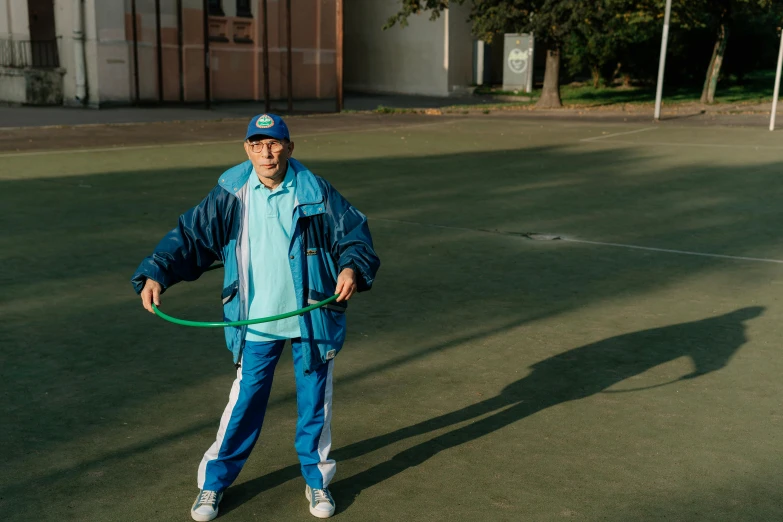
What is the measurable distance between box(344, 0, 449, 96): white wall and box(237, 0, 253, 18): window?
25.2 feet

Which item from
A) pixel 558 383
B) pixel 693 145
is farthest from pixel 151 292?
pixel 693 145

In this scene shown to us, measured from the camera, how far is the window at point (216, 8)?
31500mm

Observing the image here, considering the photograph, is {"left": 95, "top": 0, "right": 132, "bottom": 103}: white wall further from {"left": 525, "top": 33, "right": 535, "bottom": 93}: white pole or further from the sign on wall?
{"left": 525, "top": 33, "right": 535, "bottom": 93}: white pole

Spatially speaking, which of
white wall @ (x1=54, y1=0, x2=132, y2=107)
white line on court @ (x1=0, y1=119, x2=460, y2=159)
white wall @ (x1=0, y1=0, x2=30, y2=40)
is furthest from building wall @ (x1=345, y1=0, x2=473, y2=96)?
white wall @ (x1=0, y1=0, x2=30, y2=40)

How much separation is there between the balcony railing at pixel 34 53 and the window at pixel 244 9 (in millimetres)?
6138

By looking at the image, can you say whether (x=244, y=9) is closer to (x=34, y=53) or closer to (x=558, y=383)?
(x=34, y=53)

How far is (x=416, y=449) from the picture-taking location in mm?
4500

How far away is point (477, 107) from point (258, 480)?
93.9ft

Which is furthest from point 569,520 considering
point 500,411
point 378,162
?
point 378,162

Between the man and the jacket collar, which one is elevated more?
the jacket collar

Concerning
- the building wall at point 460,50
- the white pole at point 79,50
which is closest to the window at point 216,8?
the white pole at point 79,50

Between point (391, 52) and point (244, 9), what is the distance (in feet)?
28.6

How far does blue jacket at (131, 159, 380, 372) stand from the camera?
366 cm

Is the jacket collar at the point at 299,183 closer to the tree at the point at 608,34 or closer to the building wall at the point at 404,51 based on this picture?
the tree at the point at 608,34
